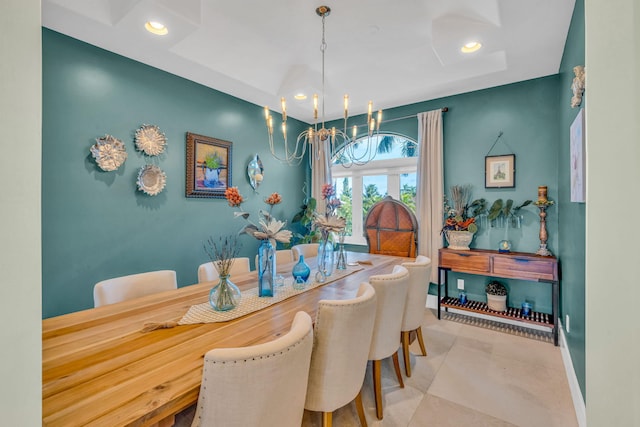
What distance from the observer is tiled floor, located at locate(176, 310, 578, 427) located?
1.80 meters

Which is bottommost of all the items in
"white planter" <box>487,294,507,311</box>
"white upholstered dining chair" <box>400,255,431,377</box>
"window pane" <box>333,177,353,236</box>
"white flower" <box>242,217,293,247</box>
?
"white planter" <box>487,294,507,311</box>

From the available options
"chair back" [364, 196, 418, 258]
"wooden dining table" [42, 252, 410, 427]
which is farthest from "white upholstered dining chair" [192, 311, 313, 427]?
"chair back" [364, 196, 418, 258]

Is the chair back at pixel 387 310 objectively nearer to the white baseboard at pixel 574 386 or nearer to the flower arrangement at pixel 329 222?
the flower arrangement at pixel 329 222

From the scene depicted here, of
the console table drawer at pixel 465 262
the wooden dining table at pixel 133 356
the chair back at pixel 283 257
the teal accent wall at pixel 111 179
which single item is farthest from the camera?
the console table drawer at pixel 465 262

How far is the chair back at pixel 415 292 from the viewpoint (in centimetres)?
204

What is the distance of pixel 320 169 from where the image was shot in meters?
4.66

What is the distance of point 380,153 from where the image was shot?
4379 mm

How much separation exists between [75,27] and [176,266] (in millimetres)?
2265

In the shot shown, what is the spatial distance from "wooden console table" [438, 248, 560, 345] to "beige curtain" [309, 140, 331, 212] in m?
2.06

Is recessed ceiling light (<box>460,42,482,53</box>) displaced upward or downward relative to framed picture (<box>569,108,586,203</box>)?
upward

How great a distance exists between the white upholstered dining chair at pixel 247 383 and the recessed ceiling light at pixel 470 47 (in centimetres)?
280

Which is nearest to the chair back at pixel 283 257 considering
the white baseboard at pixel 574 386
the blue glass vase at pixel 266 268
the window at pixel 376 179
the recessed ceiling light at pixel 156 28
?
the blue glass vase at pixel 266 268

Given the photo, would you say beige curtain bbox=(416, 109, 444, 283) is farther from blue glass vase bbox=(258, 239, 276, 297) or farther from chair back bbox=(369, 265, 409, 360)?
blue glass vase bbox=(258, 239, 276, 297)

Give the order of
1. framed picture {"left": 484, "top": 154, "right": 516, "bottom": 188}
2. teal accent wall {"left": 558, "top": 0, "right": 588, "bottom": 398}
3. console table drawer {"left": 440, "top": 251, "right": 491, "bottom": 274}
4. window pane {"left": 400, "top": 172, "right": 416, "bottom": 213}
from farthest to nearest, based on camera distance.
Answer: window pane {"left": 400, "top": 172, "right": 416, "bottom": 213}, framed picture {"left": 484, "top": 154, "right": 516, "bottom": 188}, console table drawer {"left": 440, "top": 251, "right": 491, "bottom": 274}, teal accent wall {"left": 558, "top": 0, "right": 588, "bottom": 398}
